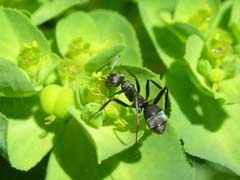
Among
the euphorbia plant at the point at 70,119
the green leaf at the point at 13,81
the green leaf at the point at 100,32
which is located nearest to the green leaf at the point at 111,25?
the green leaf at the point at 100,32

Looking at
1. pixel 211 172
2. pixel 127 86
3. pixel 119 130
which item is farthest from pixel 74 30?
pixel 211 172

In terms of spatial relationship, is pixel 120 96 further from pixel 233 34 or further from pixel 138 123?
pixel 233 34

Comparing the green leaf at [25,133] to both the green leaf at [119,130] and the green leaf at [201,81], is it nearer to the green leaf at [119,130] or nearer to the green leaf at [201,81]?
the green leaf at [119,130]

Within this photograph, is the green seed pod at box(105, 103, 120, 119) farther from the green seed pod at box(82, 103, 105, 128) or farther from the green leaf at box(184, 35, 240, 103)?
the green leaf at box(184, 35, 240, 103)

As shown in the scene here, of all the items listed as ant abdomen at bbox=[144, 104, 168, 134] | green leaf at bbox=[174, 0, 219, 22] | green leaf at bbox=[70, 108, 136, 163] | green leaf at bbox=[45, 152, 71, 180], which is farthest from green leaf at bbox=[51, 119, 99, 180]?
green leaf at bbox=[174, 0, 219, 22]

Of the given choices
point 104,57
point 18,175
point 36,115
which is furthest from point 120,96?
point 18,175
